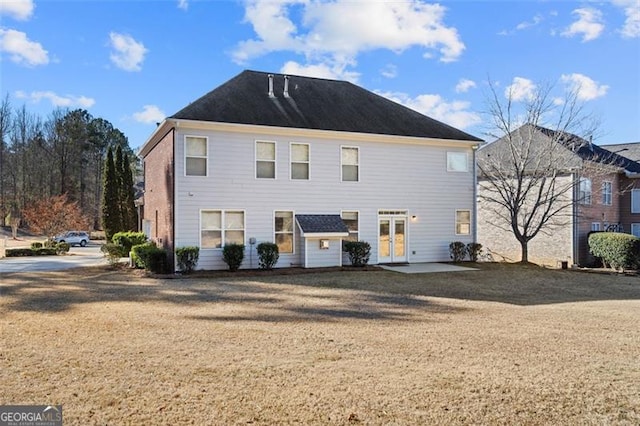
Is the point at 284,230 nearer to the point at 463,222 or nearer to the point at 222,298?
the point at 222,298

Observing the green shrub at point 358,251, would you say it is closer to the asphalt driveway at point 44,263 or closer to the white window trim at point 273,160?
the white window trim at point 273,160

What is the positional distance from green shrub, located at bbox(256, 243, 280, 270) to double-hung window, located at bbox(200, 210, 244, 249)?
2.90 ft

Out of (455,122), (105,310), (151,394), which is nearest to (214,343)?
(151,394)

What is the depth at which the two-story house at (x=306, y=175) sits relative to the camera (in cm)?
1589

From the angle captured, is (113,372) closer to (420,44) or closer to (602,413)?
(602,413)

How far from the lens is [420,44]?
58.4 ft

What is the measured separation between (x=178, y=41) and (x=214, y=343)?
13339 millimetres

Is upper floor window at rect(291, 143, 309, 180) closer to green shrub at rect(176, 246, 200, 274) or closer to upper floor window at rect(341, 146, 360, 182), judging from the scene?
Answer: upper floor window at rect(341, 146, 360, 182)

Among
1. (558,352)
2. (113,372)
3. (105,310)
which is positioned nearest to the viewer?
(113,372)

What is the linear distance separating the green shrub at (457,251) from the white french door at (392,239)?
2182 millimetres

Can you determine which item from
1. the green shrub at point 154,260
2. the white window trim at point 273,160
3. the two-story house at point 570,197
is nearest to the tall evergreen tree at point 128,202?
the green shrub at point 154,260

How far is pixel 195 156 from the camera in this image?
15.8m

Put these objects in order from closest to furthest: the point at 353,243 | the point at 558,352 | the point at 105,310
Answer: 1. the point at 558,352
2. the point at 105,310
3. the point at 353,243

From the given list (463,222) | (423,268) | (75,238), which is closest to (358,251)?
(423,268)
